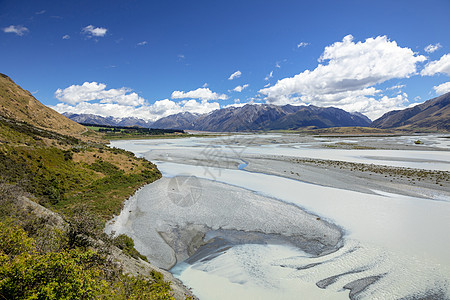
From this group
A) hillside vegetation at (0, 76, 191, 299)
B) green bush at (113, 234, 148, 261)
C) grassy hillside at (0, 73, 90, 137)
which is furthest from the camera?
grassy hillside at (0, 73, 90, 137)

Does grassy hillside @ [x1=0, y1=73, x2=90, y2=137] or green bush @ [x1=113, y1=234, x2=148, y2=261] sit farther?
grassy hillside @ [x1=0, y1=73, x2=90, y2=137]

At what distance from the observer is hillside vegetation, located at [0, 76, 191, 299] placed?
584 cm

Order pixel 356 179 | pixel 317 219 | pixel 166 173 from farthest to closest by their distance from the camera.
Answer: pixel 166 173, pixel 356 179, pixel 317 219

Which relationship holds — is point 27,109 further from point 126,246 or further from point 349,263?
point 349,263

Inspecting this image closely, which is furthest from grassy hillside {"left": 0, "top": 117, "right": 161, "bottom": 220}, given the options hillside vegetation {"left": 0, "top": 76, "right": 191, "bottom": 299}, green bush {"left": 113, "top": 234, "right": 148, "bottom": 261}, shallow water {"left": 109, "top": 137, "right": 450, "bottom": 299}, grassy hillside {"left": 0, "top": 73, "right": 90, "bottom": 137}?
grassy hillside {"left": 0, "top": 73, "right": 90, "bottom": 137}

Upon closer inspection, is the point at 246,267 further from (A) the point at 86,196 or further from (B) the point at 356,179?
(B) the point at 356,179

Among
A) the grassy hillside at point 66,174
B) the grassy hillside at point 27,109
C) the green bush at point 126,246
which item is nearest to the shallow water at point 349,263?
the green bush at point 126,246

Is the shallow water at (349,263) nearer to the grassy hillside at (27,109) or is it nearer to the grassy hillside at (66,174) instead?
the grassy hillside at (66,174)

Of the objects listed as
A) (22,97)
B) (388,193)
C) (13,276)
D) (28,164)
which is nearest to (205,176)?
(28,164)

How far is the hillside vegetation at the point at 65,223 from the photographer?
5.84 m

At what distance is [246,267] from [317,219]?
10419 millimetres

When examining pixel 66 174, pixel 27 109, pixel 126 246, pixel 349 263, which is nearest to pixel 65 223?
pixel 126 246

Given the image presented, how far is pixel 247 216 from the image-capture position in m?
22.0

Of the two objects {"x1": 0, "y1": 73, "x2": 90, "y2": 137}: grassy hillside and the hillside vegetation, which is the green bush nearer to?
the hillside vegetation
